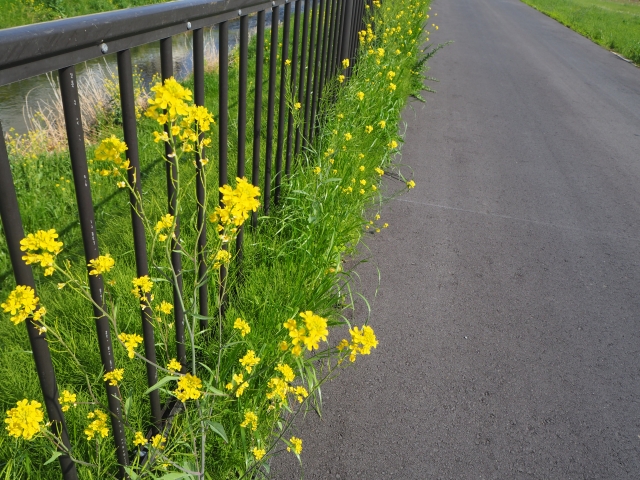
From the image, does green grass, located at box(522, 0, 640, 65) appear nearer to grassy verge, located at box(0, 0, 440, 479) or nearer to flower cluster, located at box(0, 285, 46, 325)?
grassy verge, located at box(0, 0, 440, 479)

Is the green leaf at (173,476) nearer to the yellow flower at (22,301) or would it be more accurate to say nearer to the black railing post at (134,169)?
the black railing post at (134,169)

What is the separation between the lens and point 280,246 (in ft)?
9.37

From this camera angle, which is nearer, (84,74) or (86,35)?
(86,35)

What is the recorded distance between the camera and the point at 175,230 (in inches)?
70.2

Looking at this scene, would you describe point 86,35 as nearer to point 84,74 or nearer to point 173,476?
point 173,476

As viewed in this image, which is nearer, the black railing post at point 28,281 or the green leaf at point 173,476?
the black railing post at point 28,281

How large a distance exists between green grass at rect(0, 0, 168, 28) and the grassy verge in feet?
41.6

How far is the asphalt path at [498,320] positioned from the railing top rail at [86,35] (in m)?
1.62

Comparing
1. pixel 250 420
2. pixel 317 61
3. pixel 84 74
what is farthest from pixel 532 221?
pixel 84 74

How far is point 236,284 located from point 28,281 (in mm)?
1473

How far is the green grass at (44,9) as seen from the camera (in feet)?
49.1

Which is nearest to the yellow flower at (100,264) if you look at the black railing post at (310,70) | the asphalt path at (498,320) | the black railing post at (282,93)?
the asphalt path at (498,320)

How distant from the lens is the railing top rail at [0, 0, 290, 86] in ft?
3.36

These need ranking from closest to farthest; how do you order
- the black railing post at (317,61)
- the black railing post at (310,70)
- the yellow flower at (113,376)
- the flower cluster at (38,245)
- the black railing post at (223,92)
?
the flower cluster at (38,245)
the yellow flower at (113,376)
the black railing post at (223,92)
the black railing post at (310,70)
the black railing post at (317,61)
